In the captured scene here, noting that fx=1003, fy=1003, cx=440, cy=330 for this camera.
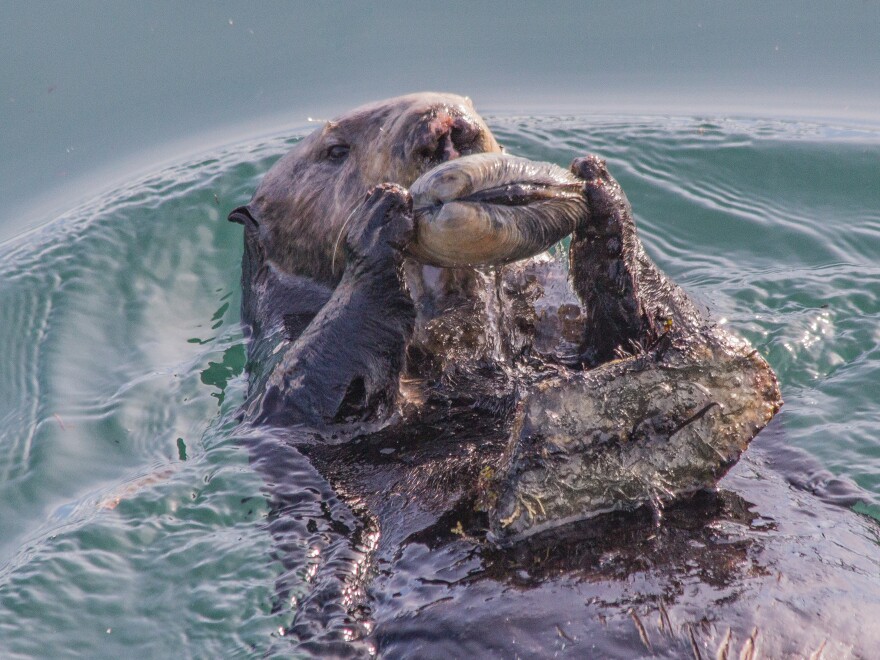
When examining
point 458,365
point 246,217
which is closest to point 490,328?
point 458,365

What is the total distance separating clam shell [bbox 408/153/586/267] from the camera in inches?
102

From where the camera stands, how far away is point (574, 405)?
2.46 m

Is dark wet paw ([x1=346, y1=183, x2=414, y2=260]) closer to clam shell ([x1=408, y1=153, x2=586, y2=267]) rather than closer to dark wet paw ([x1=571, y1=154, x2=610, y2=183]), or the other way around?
clam shell ([x1=408, y1=153, x2=586, y2=267])

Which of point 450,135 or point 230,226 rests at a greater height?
point 450,135

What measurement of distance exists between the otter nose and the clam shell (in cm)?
61

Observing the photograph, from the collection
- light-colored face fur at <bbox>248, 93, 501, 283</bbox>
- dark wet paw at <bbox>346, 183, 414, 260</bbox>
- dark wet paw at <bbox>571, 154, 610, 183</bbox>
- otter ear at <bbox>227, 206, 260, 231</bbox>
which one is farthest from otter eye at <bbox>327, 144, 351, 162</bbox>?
dark wet paw at <bbox>571, 154, 610, 183</bbox>

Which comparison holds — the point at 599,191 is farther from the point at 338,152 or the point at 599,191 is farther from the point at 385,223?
the point at 338,152

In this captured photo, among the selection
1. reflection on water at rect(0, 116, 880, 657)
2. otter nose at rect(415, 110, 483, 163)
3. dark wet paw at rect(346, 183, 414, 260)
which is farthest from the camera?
otter nose at rect(415, 110, 483, 163)

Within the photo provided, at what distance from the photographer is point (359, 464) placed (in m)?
3.14

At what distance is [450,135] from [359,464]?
113 centimetres

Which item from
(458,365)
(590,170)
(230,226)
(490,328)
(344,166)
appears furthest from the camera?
(230,226)

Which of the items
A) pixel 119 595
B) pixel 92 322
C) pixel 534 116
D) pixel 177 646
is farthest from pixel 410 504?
pixel 534 116

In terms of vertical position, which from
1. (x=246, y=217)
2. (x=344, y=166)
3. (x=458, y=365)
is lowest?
(x=458, y=365)

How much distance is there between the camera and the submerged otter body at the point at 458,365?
249cm
